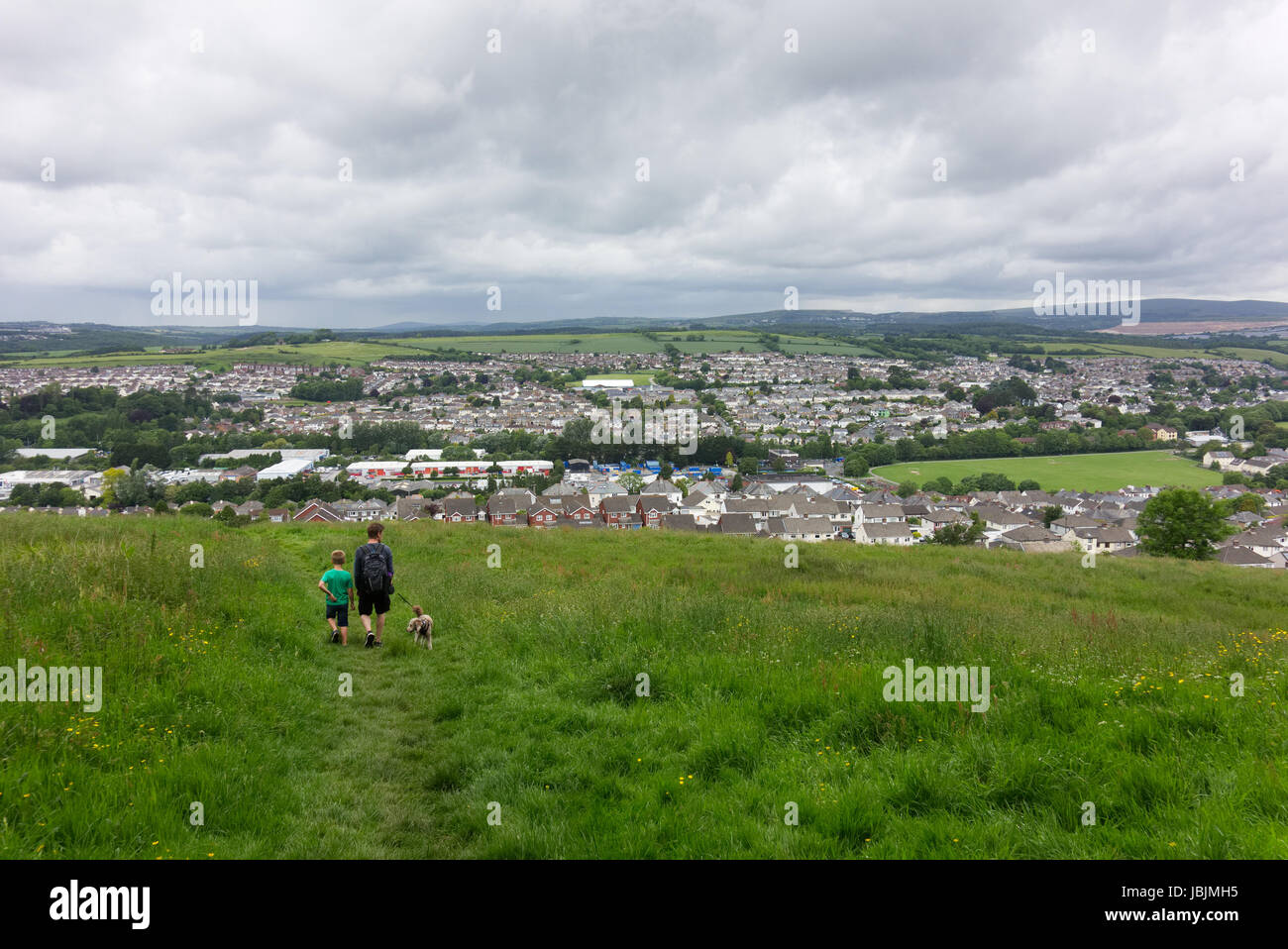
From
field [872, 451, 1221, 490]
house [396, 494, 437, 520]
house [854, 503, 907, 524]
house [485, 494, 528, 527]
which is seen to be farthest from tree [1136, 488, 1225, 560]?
field [872, 451, 1221, 490]

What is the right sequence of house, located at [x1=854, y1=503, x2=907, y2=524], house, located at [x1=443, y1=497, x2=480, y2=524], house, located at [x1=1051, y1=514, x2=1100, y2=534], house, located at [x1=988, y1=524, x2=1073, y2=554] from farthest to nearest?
house, located at [x1=854, y1=503, x2=907, y2=524] → house, located at [x1=1051, y1=514, x2=1100, y2=534] → house, located at [x1=988, y1=524, x2=1073, y2=554] → house, located at [x1=443, y1=497, x2=480, y2=524]

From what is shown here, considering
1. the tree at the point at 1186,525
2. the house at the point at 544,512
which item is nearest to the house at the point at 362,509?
the house at the point at 544,512

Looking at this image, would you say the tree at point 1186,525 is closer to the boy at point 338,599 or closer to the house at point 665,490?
the boy at point 338,599

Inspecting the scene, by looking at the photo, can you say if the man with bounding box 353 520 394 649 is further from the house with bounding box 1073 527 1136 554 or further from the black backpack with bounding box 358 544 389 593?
the house with bounding box 1073 527 1136 554
